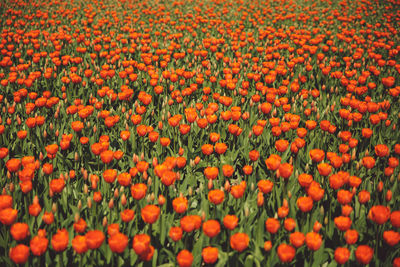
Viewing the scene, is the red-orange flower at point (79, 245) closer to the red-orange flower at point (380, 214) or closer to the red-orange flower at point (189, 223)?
the red-orange flower at point (189, 223)

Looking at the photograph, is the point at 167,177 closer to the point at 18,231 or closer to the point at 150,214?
the point at 150,214

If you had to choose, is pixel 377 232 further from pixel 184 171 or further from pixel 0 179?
pixel 0 179

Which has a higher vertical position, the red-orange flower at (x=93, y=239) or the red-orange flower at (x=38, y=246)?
the red-orange flower at (x=93, y=239)

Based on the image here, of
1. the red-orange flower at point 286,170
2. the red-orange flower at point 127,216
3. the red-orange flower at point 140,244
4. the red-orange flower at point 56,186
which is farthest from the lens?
the red-orange flower at point 286,170

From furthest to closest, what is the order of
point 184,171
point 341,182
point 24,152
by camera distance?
point 24,152
point 184,171
point 341,182

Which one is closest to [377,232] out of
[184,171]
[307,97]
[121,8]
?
[184,171]

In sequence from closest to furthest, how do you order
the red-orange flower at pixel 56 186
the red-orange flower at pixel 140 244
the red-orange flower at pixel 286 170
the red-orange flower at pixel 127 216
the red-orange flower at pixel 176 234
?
the red-orange flower at pixel 140 244 → the red-orange flower at pixel 176 234 → the red-orange flower at pixel 127 216 → the red-orange flower at pixel 56 186 → the red-orange flower at pixel 286 170

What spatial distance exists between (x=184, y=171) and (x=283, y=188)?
99 centimetres

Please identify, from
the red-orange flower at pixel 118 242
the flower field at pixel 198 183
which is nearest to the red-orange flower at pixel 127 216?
the flower field at pixel 198 183

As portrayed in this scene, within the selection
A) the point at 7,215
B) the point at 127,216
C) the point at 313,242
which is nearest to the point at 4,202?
the point at 7,215

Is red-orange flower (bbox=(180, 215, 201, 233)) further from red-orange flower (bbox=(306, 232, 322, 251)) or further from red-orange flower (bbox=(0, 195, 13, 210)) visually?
red-orange flower (bbox=(0, 195, 13, 210))

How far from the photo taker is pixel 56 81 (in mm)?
4758

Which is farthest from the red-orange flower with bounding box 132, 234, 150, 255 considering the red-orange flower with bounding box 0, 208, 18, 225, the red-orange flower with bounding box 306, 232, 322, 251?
the red-orange flower with bounding box 306, 232, 322, 251

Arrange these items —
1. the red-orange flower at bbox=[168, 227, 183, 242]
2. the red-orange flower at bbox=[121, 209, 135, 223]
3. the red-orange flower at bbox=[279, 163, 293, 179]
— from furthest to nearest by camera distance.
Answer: the red-orange flower at bbox=[279, 163, 293, 179]
the red-orange flower at bbox=[121, 209, 135, 223]
the red-orange flower at bbox=[168, 227, 183, 242]
